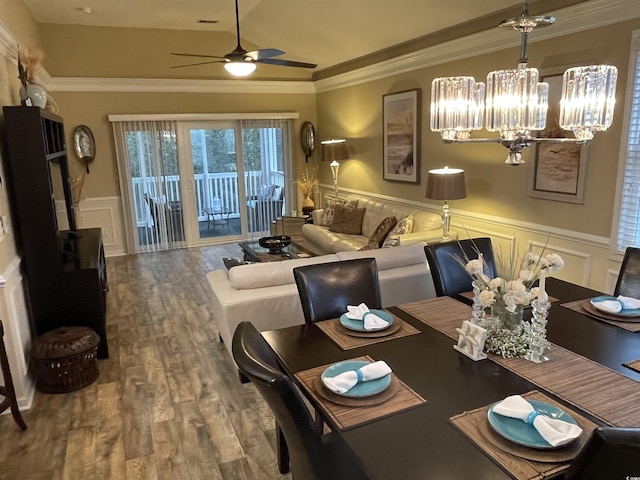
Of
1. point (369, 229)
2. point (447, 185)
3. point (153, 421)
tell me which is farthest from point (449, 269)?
point (369, 229)

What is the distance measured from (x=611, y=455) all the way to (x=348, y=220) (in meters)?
5.44

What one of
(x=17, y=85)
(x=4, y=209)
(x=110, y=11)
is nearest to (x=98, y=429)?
(x=4, y=209)

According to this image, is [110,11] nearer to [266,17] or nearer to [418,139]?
[266,17]

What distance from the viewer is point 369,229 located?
6273 mm

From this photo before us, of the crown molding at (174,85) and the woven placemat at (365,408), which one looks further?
the crown molding at (174,85)

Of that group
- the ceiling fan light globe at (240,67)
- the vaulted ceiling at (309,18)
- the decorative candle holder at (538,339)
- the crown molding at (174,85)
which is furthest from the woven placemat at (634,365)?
the crown molding at (174,85)

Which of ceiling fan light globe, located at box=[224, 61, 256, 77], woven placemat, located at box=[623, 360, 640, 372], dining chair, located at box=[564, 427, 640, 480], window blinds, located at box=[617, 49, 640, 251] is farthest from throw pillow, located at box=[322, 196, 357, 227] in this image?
dining chair, located at box=[564, 427, 640, 480]

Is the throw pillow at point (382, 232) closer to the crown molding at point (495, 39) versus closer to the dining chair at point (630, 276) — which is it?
the crown molding at point (495, 39)

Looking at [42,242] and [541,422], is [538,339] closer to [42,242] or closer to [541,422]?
[541,422]

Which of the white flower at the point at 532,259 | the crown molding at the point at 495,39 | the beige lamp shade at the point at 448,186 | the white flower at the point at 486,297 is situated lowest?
the white flower at the point at 486,297

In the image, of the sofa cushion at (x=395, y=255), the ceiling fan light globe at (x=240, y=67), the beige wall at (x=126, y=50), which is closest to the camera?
the sofa cushion at (x=395, y=255)

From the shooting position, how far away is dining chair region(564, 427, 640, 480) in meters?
1.08

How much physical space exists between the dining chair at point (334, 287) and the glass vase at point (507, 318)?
860 mm

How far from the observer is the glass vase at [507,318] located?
193 centimetres
